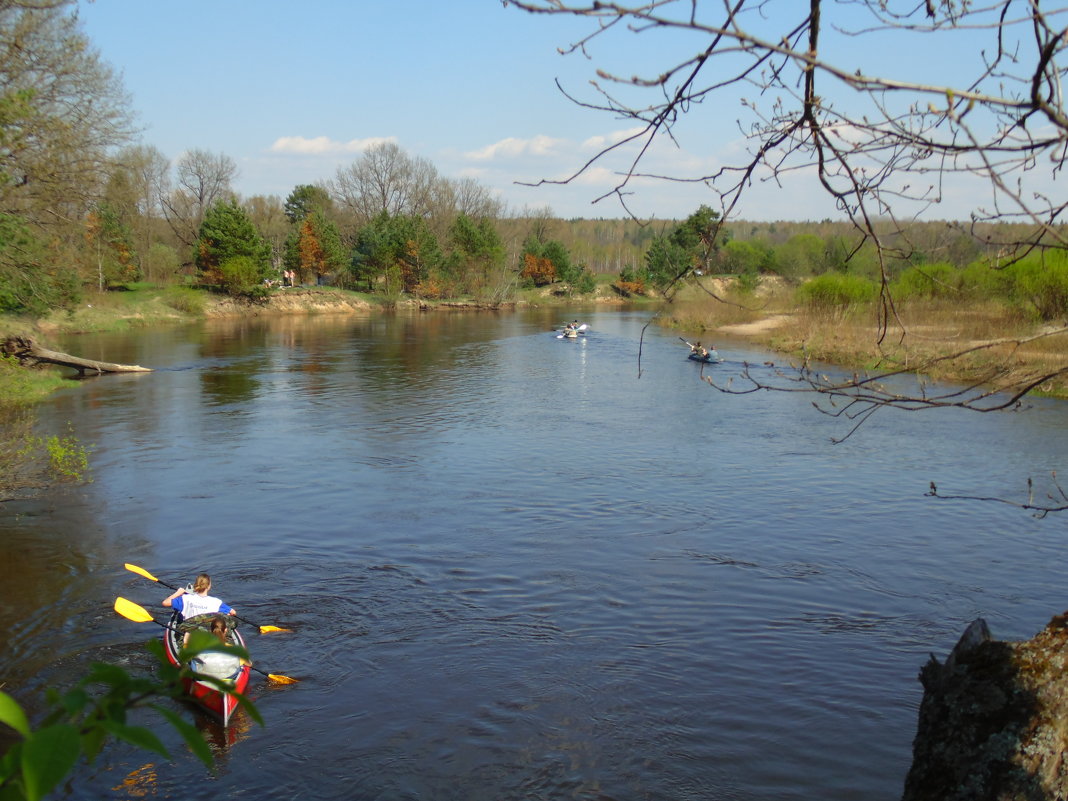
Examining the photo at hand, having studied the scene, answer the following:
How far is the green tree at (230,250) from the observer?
60562 millimetres

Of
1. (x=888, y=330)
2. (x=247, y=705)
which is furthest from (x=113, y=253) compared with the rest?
(x=247, y=705)

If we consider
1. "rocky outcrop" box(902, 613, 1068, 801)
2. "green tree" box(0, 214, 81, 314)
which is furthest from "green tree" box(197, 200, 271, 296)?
"rocky outcrop" box(902, 613, 1068, 801)

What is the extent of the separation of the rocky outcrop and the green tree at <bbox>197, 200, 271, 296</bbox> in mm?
62047

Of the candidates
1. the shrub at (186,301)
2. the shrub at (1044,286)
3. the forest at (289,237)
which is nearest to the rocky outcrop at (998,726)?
the forest at (289,237)

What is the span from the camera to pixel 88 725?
1589mm

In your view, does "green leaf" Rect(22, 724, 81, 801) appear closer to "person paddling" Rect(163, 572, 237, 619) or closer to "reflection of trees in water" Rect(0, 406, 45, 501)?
"person paddling" Rect(163, 572, 237, 619)

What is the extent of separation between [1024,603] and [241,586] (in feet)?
35.5

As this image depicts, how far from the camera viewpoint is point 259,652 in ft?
33.7

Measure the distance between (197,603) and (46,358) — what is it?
71.9ft

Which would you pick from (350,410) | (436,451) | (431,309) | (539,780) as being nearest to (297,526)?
(436,451)

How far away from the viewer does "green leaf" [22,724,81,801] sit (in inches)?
58.1

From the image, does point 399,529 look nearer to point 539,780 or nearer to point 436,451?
point 436,451

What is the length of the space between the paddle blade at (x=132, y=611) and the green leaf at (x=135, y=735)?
9719 millimetres

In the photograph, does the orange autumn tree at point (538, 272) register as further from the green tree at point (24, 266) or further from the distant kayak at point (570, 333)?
the green tree at point (24, 266)
